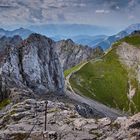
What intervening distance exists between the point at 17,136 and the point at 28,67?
110 m

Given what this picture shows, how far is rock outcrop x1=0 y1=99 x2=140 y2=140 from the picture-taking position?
72188 mm

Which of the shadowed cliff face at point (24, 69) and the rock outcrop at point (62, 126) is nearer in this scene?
the rock outcrop at point (62, 126)

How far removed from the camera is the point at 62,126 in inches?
3312

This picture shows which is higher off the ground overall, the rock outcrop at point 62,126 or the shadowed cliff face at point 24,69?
the shadowed cliff face at point 24,69

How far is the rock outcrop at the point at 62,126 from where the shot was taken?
72188 millimetres

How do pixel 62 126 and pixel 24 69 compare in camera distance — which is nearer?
pixel 62 126

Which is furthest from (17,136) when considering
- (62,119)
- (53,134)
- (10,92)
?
(10,92)

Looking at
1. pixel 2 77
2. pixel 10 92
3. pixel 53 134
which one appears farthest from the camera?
pixel 2 77

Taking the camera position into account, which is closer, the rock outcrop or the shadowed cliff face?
the rock outcrop

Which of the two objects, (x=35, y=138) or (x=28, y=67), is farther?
(x=28, y=67)

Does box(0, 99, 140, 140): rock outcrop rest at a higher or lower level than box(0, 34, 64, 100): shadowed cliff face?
lower

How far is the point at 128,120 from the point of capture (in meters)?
74.3

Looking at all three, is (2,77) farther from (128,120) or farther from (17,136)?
(128,120)

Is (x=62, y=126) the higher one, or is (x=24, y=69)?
(x=24, y=69)
